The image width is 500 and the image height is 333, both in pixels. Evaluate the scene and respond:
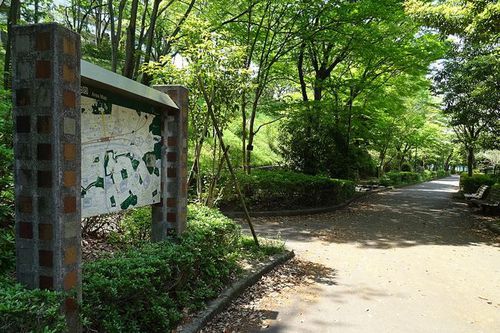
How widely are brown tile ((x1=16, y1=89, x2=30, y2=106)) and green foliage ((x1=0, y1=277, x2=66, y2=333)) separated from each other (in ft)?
3.46

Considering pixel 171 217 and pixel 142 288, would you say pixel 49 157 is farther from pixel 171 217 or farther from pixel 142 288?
pixel 171 217

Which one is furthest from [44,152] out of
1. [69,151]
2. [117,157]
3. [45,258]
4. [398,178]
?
[398,178]

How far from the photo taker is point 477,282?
18.9 ft

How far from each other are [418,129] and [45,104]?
27.9 metres

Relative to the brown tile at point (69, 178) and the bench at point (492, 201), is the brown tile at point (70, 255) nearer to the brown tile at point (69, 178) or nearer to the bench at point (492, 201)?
the brown tile at point (69, 178)

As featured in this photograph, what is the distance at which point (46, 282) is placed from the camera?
7.72 feet

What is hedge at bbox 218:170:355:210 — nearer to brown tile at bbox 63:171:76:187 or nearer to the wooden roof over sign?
the wooden roof over sign

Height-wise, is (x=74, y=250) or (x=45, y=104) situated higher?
(x=45, y=104)

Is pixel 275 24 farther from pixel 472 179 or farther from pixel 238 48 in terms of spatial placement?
pixel 472 179

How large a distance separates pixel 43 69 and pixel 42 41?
161 mm

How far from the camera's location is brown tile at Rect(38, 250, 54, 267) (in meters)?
2.33

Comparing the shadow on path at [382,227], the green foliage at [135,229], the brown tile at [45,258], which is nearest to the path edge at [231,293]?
the green foliage at [135,229]

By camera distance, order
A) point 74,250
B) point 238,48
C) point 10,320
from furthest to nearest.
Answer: point 238,48, point 74,250, point 10,320

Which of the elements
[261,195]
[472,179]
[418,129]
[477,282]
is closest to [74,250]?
[477,282]
